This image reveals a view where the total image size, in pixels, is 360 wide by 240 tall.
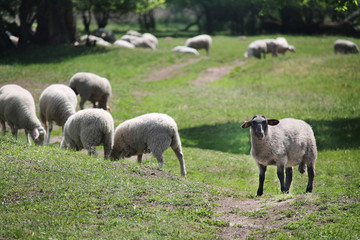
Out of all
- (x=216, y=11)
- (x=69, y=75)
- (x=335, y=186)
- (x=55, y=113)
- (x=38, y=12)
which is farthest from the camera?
(x=216, y=11)

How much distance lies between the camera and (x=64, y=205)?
25.2 feet

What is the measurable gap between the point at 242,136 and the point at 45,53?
19.4 meters

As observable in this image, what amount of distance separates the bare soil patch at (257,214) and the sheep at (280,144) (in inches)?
49.3

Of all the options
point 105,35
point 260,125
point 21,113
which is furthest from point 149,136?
point 105,35

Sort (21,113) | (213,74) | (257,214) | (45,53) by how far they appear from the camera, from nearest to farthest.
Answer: (257,214) < (21,113) < (213,74) < (45,53)

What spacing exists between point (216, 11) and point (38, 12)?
36570 mm

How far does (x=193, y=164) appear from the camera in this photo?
45.6 feet

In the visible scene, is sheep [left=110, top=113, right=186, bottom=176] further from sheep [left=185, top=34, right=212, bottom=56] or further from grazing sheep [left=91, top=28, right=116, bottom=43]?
grazing sheep [left=91, top=28, right=116, bottom=43]

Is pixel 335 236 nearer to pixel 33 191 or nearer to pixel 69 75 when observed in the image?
pixel 33 191

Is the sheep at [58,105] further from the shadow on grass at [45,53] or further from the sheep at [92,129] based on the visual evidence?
the shadow on grass at [45,53]

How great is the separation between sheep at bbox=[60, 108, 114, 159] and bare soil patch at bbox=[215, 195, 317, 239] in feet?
14.2

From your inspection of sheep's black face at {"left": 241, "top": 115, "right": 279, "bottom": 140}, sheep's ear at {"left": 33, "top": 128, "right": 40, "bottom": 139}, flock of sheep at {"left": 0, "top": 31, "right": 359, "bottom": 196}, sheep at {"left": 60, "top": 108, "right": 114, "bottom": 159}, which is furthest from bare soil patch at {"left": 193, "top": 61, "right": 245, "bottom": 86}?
sheep's black face at {"left": 241, "top": 115, "right": 279, "bottom": 140}

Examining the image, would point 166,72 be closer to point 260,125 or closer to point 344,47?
point 344,47

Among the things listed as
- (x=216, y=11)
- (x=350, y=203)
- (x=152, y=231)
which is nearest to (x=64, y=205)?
(x=152, y=231)
